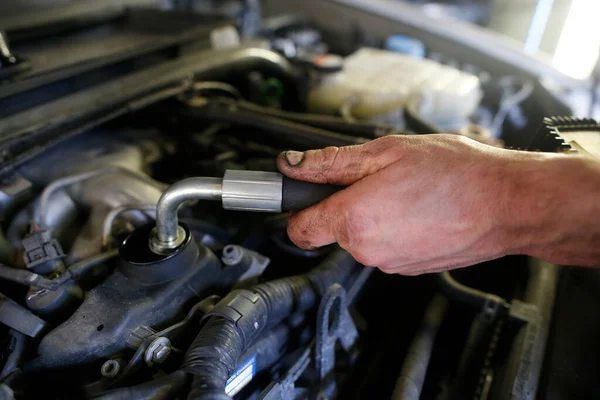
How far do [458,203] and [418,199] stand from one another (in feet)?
0.18

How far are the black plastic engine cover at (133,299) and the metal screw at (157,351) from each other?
0.20 feet

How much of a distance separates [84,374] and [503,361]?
0.80 metres

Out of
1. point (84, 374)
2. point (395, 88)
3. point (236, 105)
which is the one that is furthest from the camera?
point (395, 88)

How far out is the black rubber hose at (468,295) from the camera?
86cm

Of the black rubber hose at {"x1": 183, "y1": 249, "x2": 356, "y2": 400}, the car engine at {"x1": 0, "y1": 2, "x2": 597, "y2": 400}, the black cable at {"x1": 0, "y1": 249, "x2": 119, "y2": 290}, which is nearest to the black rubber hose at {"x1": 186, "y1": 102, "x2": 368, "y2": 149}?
the car engine at {"x1": 0, "y1": 2, "x2": 597, "y2": 400}

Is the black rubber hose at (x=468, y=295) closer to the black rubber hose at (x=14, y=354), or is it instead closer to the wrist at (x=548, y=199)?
the wrist at (x=548, y=199)

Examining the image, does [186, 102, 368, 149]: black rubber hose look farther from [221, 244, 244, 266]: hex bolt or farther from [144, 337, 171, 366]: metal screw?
[144, 337, 171, 366]: metal screw

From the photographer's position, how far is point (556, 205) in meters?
0.54

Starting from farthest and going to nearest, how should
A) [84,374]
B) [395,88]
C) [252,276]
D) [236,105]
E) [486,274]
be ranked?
1. [395,88]
2. [236,105]
3. [486,274]
4. [252,276]
5. [84,374]

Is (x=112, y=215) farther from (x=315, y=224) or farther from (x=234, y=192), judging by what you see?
(x=315, y=224)

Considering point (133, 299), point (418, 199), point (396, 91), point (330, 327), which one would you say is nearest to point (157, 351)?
point (133, 299)

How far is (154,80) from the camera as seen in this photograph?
1.18 m

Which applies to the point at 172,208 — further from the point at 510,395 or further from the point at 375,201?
the point at 510,395

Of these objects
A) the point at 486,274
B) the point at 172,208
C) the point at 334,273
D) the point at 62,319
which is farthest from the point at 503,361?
the point at 62,319
